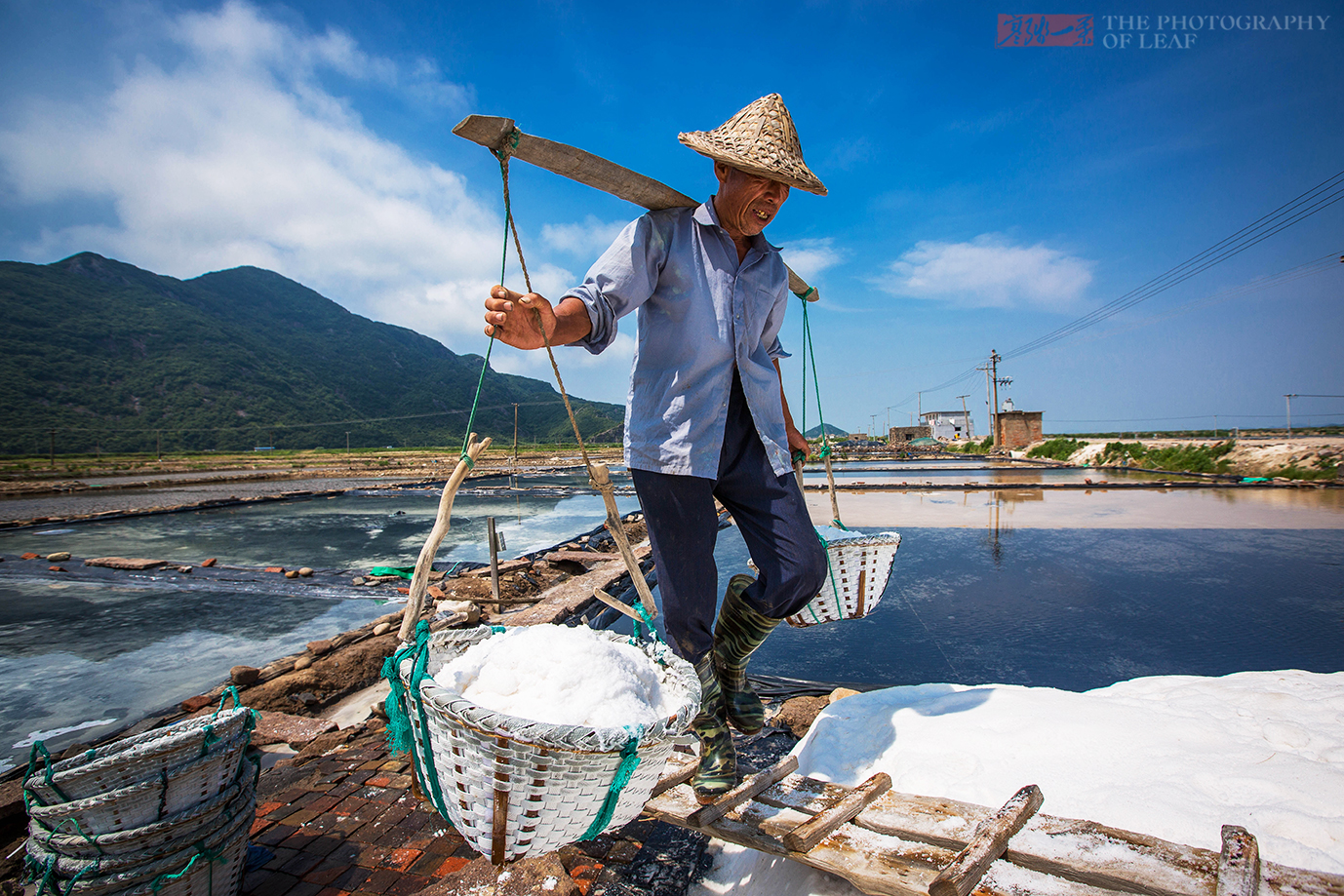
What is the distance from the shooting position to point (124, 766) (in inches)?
43.5

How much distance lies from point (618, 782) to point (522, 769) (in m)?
0.14

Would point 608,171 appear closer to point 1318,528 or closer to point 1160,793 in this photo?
point 1160,793

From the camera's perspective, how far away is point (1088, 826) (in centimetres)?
92

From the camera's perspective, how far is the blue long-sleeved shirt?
1295mm

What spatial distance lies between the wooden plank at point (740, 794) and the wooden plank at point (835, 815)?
0.14 metres

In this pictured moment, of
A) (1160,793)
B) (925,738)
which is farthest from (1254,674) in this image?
(925,738)

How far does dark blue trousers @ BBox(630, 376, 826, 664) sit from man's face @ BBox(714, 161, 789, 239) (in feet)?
1.27

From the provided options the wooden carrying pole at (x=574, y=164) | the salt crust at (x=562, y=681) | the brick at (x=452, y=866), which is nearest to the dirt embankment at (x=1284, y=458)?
the wooden carrying pole at (x=574, y=164)

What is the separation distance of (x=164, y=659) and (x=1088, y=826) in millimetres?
3706

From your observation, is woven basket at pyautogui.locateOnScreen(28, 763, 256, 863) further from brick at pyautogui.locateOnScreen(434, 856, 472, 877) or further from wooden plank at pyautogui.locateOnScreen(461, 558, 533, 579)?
wooden plank at pyautogui.locateOnScreen(461, 558, 533, 579)

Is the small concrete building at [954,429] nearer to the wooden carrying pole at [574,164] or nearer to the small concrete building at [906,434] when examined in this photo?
the small concrete building at [906,434]

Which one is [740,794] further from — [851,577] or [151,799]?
[151,799]

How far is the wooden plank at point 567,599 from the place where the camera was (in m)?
2.90

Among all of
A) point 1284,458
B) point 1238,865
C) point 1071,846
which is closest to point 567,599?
point 1071,846
